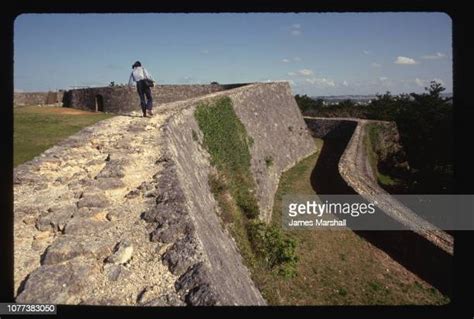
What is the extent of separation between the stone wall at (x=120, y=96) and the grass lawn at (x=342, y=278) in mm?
14369

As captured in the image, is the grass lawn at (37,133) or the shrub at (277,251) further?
the grass lawn at (37,133)

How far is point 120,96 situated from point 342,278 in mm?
18370

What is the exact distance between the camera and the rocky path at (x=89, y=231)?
292 cm

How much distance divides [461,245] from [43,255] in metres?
4.21

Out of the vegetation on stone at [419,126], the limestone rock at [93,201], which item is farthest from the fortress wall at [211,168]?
the vegetation on stone at [419,126]

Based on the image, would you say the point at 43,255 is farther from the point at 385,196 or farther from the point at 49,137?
the point at 385,196

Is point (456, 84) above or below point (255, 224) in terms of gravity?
above

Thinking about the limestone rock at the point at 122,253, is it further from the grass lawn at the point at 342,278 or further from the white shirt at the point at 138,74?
the white shirt at the point at 138,74

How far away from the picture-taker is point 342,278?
27.8 feet

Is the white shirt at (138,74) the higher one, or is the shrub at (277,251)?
the white shirt at (138,74)

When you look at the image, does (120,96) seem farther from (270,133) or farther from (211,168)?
(211,168)
